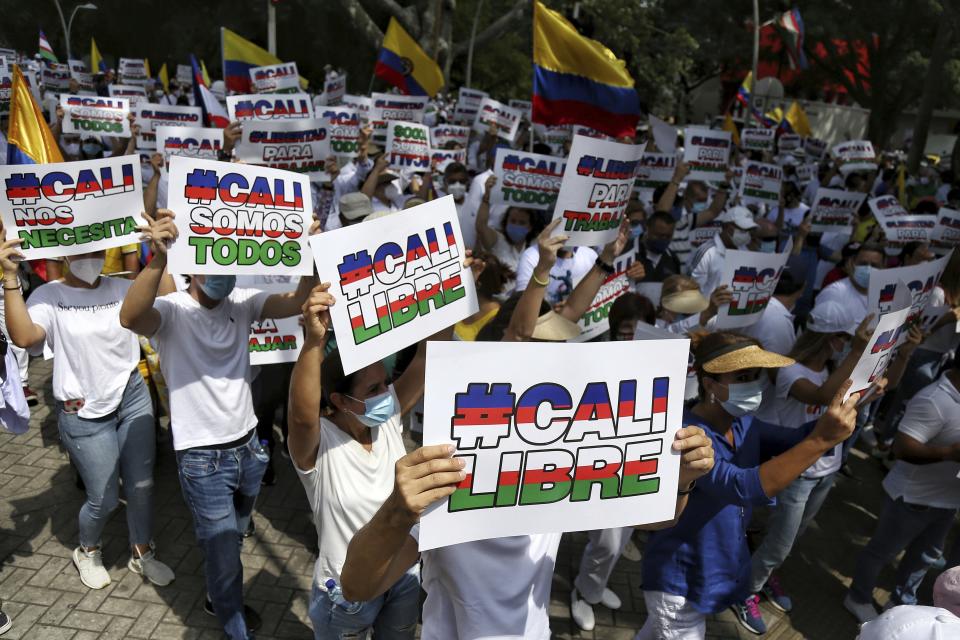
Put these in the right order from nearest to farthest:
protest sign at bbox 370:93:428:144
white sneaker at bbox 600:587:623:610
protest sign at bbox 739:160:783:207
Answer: white sneaker at bbox 600:587:623:610 → protest sign at bbox 739:160:783:207 → protest sign at bbox 370:93:428:144

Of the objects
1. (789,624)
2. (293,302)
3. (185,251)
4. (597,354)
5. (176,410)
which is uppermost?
(597,354)

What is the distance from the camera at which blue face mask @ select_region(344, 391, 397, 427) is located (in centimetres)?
276

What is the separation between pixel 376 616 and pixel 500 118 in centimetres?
1069

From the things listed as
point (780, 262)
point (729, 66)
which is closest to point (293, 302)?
point (780, 262)

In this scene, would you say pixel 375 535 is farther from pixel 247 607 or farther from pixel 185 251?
pixel 247 607

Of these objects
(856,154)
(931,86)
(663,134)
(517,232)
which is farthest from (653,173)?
(931,86)

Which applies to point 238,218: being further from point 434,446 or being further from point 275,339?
point 434,446

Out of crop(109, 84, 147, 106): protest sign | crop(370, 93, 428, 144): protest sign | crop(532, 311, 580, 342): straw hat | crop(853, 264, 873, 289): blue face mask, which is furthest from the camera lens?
crop(109, 84, 147, 106): protest sign

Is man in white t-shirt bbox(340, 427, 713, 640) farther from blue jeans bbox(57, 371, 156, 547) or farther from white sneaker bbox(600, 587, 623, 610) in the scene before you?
blue jeans bbox(57, 371, 156, 547)

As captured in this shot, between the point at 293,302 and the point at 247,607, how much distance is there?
1.82 m

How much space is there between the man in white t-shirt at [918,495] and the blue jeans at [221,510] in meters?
3.57

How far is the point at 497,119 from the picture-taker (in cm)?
1248

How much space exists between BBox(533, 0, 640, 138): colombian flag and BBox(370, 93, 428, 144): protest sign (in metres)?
4.11

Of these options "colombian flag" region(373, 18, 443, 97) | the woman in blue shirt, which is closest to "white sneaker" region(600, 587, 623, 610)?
the woman in blue shirt
